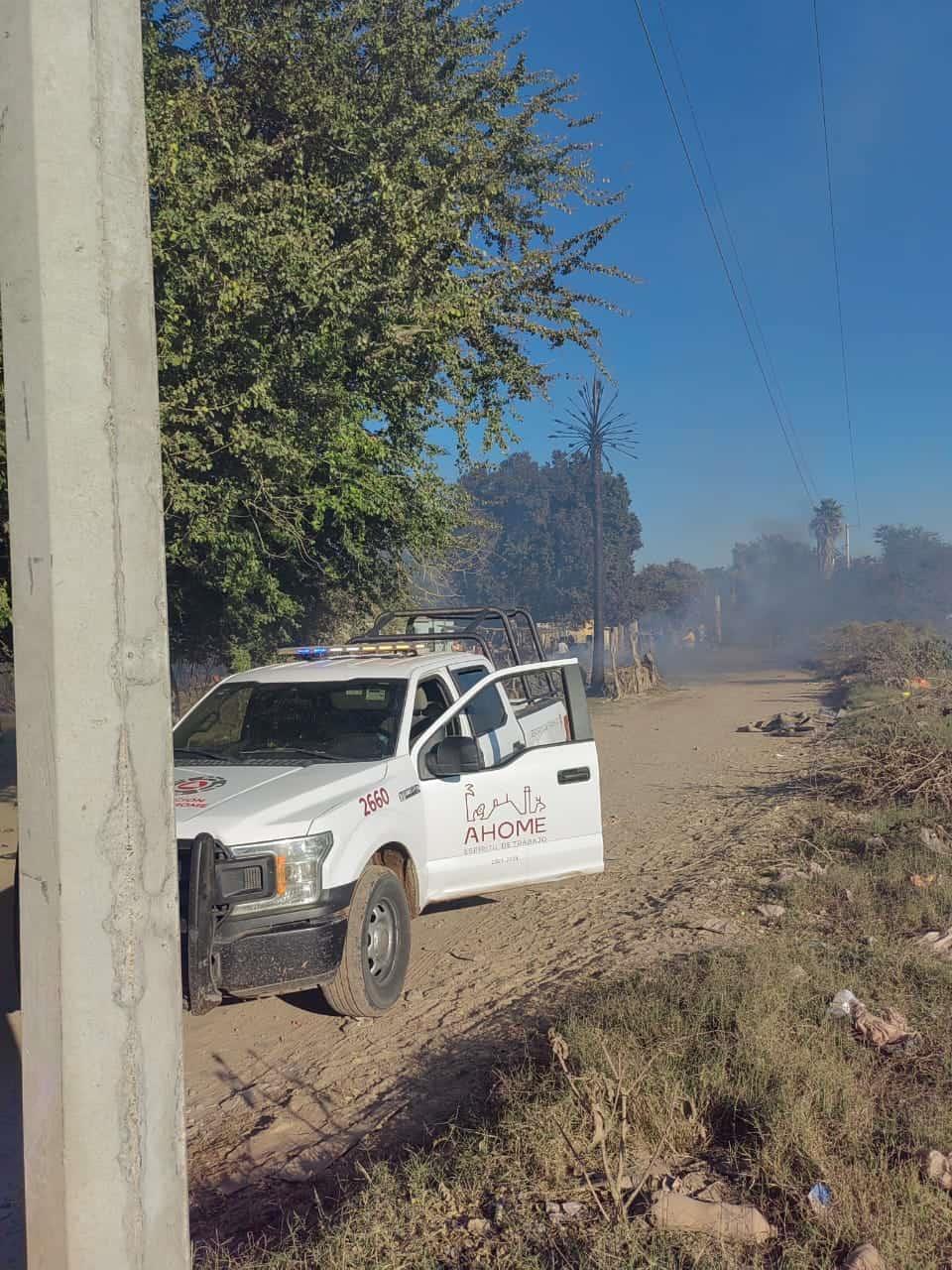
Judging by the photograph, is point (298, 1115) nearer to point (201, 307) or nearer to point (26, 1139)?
point (26, 1139)

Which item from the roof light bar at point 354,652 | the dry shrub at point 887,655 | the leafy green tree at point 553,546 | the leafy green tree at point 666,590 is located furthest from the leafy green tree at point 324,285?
the leafy green tree at point 666,590

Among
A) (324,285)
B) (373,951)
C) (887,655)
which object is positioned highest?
(324,285)

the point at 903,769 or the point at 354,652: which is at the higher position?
the point at 354,652

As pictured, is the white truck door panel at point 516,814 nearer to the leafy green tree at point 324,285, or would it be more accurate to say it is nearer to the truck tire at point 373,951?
the truck tire at point 373,951

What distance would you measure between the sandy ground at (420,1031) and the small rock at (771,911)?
23 centimetres

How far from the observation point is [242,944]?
4.69 meters

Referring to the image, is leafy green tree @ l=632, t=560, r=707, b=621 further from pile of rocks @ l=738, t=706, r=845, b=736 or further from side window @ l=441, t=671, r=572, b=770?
side window @ l=441, t=671, r=572, b=770

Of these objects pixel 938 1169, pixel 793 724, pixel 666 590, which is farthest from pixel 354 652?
pixel 666 590

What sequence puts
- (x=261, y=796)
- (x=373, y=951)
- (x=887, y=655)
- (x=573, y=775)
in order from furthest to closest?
(x=887, y=655) < (x=573, y=775) < (x=373, y=951) < (x=261, y=796)

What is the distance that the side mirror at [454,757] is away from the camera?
5926mm

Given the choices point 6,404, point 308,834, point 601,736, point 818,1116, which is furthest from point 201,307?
point 601,736

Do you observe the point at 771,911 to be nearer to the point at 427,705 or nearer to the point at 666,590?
the point at 427,705

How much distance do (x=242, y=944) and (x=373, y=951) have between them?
0.92 meters

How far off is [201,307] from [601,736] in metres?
14.2
